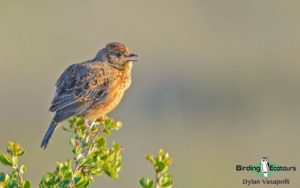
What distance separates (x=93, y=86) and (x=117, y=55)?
667 millimetres

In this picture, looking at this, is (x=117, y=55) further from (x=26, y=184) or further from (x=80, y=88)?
(x=26, y=184)

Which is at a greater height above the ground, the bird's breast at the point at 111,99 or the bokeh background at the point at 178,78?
the bokeh background at the point at 178,78

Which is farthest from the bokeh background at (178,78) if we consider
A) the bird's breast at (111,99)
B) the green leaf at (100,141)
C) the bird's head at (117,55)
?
the green leaf at (100,141)

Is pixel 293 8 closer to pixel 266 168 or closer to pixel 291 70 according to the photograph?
pixel 291 70

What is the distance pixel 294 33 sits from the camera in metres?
37.2

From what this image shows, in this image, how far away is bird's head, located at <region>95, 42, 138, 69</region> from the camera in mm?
10844

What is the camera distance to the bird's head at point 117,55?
35.6ft

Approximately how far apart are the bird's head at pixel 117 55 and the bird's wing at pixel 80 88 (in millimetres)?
275

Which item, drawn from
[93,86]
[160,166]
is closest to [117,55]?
[93,86]

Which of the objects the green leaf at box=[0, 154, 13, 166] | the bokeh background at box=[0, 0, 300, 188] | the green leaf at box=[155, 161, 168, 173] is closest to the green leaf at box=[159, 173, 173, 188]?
the green leaf at box=[155, 161, 168, 173]

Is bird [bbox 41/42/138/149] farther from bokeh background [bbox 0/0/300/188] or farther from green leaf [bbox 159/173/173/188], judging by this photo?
bokeh background [bbox 0/0/300/188]

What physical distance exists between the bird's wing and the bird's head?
0.28 m

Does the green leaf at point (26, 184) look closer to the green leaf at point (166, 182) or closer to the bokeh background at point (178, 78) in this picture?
the green leaf at point (166, 182)

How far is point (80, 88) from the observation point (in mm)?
10297
